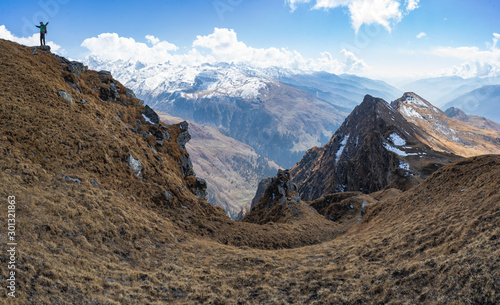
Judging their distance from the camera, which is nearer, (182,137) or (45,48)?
(45,48)

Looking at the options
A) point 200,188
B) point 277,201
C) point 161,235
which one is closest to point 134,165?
point 161,235

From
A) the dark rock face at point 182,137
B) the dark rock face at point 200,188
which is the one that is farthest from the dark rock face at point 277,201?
the dark rock face at point 182,137

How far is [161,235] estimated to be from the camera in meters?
23.9

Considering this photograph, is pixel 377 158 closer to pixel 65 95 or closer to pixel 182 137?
pixel 182 137

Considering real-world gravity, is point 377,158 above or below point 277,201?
above

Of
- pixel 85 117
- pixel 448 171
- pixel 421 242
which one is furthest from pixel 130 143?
pixel 448 171

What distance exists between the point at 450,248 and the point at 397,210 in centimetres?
1996

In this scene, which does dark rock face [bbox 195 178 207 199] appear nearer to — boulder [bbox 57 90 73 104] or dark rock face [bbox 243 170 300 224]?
dark rock face [bbox 243 170 300 224]

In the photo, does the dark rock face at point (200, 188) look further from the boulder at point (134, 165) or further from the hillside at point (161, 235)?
the boulder at point (134, 165)

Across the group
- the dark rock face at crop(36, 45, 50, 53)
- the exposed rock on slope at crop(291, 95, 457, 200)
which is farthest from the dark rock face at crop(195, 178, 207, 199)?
the exposed rock on slope at crop(291, 95, 457, 200)
